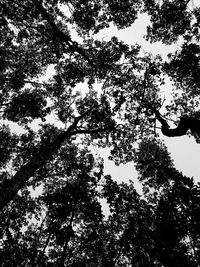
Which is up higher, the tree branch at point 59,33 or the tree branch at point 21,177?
the tree branch at point 59,33

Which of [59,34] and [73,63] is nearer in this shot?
[59,34]

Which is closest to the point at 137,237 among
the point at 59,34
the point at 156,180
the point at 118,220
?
the point at 118,220

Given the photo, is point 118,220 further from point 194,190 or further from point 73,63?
point 73,63

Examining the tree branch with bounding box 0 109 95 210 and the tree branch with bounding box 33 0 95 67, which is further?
the tree branch with bounding box 33 0 95 67

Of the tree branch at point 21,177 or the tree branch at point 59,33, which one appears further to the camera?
the tree branch at point 59,33

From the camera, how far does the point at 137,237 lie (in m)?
14.5

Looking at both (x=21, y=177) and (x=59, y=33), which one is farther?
(x=59, y=33)

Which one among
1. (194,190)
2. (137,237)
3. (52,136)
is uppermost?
(52,136)

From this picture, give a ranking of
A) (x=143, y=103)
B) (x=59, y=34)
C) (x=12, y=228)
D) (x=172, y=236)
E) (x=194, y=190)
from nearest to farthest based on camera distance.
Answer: (x=194, y=190) < (x=172, y=236) < (x=59, y=34) < (x=143, y=103) < (x=12, y=228)

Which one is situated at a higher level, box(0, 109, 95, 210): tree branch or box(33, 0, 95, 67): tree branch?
box(33, 0, 95, 67): tree branch

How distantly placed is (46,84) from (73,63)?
95.7 inches

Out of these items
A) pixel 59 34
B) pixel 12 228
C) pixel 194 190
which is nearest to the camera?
pixel 194 190

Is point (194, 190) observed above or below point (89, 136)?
below

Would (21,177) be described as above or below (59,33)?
below
